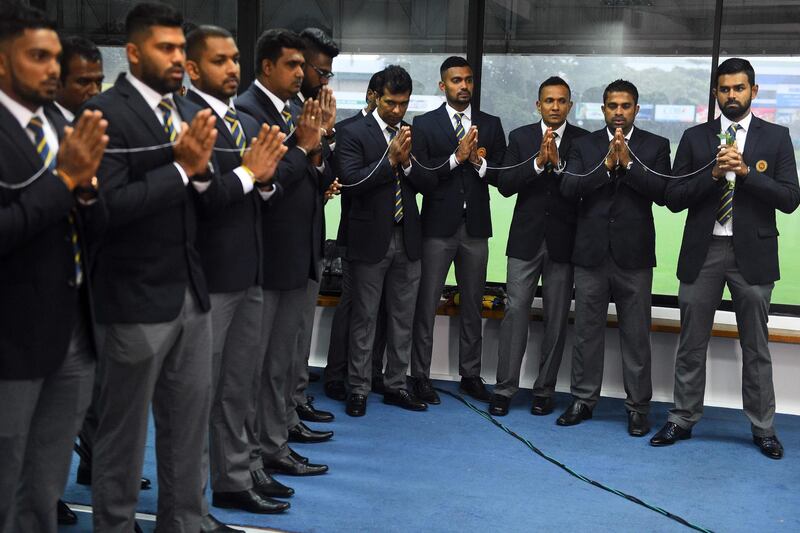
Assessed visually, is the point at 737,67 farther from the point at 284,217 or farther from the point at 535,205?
the point at 284,217

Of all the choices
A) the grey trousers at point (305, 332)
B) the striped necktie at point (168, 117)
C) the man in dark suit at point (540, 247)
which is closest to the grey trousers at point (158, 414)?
the striped necktie at point (168, 117)

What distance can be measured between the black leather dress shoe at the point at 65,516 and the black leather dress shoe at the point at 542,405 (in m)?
2.52

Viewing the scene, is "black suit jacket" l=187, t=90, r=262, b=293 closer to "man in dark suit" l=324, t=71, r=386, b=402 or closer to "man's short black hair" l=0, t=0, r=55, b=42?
"man's short black hair" l=0, t=0, r=55, b=42

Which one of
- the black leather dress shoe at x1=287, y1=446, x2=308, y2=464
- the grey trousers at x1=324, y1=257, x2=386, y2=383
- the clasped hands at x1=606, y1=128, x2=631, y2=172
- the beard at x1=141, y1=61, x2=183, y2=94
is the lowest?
the black leather dress shoe at x1=287, y1=446, x2=308, y2=464

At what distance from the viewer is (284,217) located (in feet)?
12.0

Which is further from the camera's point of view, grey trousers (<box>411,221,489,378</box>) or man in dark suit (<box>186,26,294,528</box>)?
grey trousers (<box>411,221,489,378</box>)

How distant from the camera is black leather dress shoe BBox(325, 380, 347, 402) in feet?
17.4

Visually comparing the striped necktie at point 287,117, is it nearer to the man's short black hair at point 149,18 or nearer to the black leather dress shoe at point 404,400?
the man's short black hair at point 149,18

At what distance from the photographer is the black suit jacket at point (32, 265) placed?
2264 mm

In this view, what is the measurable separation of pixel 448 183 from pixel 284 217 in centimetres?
171

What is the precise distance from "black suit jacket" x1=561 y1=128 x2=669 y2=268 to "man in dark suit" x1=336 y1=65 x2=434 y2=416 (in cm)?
81

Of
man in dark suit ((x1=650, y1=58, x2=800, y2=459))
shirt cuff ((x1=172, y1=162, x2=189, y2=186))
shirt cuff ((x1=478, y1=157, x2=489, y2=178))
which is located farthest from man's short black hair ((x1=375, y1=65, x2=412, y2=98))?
shirt cuff ((x1=172, y1=162, x2=189, y2=186))

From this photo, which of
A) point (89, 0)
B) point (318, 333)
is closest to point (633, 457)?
point (318, 333)

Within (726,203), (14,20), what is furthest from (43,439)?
(726,203)
